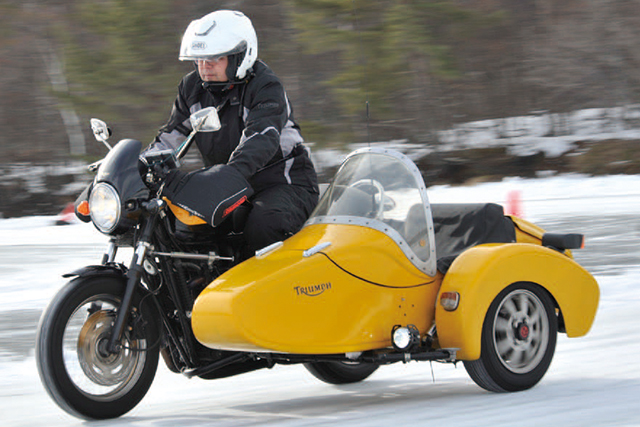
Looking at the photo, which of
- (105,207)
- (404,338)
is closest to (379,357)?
(404,338)

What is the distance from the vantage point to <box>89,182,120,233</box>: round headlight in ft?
15.4

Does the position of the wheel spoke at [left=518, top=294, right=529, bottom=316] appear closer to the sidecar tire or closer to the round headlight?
the sidecar tire

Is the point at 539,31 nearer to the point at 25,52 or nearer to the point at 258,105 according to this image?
the point at 25,52

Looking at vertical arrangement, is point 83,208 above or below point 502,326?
above

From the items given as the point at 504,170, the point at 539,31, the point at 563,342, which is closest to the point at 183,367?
the point at 563,342

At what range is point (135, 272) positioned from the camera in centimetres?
480

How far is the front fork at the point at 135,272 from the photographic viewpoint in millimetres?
4719

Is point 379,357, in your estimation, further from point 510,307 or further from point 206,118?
point 206,118

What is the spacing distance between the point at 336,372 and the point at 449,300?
1166mm

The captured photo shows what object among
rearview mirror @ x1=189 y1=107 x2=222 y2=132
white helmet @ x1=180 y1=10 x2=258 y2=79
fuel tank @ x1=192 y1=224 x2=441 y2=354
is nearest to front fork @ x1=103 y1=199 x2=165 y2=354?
fuel tank @ x1=192 y1=224 x2=441 y2=354

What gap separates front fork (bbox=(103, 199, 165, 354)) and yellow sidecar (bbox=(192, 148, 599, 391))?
1.09 ft

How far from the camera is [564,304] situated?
18.4ft

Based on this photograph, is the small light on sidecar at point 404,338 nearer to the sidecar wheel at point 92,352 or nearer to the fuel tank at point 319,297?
the fuel tank at point 319,297

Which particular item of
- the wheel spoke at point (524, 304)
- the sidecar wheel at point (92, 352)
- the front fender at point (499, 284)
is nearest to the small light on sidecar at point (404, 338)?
the front fender at point (499, 284)
